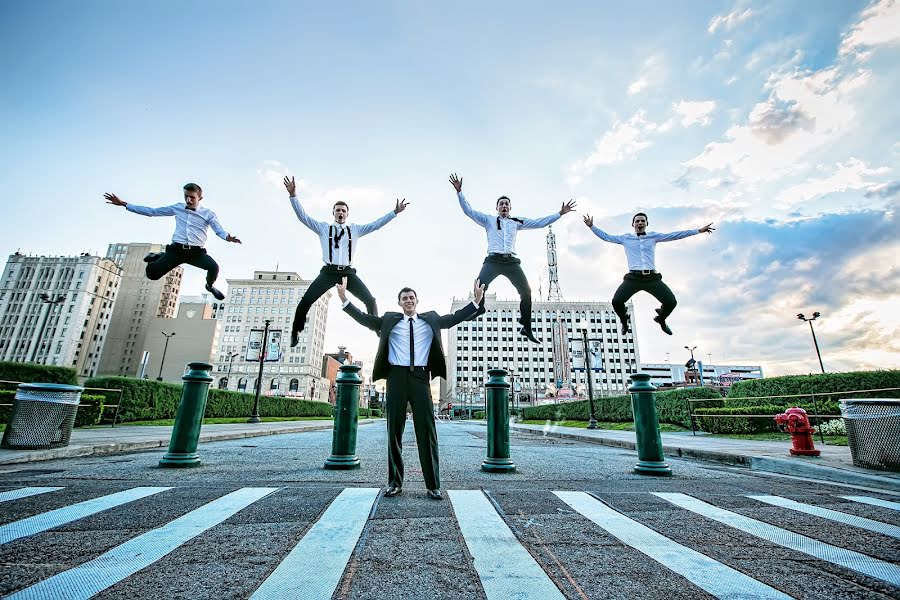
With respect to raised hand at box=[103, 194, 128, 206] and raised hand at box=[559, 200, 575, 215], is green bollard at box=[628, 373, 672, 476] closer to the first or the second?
raised hand at box=[559, 200, 575, 215]

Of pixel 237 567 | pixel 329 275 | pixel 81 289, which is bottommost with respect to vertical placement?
pixel 237 567

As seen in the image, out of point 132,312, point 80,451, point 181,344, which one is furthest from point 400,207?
point 132,312

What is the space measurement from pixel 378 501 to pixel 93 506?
2263 millimetres

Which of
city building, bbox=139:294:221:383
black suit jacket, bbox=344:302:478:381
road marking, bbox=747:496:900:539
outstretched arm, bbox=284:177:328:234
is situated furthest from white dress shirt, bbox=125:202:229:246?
city building, bbox=139:294:221:383

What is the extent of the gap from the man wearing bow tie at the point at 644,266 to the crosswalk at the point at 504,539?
3815 mm

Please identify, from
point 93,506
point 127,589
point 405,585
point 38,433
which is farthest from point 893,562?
point 38,433

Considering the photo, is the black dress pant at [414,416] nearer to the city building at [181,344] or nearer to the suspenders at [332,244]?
the suspenders at [332,244]

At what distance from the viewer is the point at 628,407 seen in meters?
24.2

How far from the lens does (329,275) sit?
6812 millimetres

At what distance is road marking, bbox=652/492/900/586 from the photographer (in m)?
2.26

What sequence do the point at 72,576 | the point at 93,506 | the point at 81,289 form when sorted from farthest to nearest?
the point at 81,289 → the point at 93,506 → the point at 72,576

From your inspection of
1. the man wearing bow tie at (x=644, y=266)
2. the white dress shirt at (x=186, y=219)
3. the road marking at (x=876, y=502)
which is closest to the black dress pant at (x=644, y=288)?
the man wearing bow tie at (x=644, y=266)

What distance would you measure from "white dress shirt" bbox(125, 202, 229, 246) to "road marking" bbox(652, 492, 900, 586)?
7.47 m

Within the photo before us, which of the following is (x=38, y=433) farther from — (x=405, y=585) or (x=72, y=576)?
(x=405, y=585)
